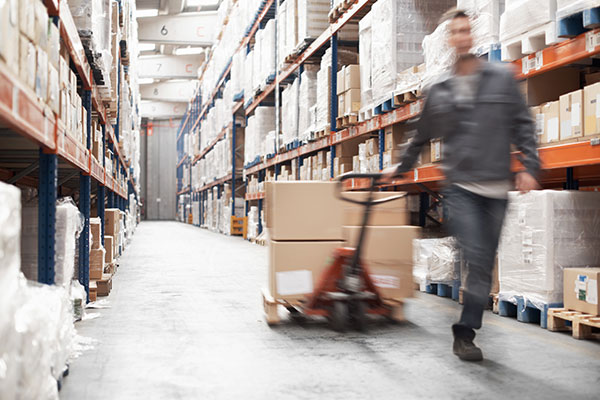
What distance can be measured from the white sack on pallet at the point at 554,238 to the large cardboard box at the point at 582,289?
0.11 meters

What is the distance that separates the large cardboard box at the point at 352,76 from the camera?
6734 mm

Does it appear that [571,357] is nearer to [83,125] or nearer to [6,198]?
[6,198]

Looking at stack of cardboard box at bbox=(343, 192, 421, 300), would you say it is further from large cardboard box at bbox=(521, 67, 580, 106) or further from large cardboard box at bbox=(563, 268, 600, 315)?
large cardboard box at bbox=(521, 67, 580, 106)

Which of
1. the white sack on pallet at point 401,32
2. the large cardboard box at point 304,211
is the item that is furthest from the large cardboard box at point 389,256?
the white sack on pallet at point 401,32

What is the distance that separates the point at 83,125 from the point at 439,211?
4.53 meters

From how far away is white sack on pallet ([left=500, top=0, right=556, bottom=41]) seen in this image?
3639 mm

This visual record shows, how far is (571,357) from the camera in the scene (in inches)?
123

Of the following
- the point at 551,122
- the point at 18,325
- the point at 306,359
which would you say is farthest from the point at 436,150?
the point at 18,325

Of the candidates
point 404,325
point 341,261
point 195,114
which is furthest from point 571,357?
point 195,114

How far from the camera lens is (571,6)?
3.39 m

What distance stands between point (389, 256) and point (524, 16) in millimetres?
1740

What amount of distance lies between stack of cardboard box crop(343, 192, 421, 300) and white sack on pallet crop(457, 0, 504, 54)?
50.2 inches

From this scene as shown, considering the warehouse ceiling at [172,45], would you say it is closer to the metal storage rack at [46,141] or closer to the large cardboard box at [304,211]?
the metal storage rack at [46,141]

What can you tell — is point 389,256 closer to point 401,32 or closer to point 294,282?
point 294,282
